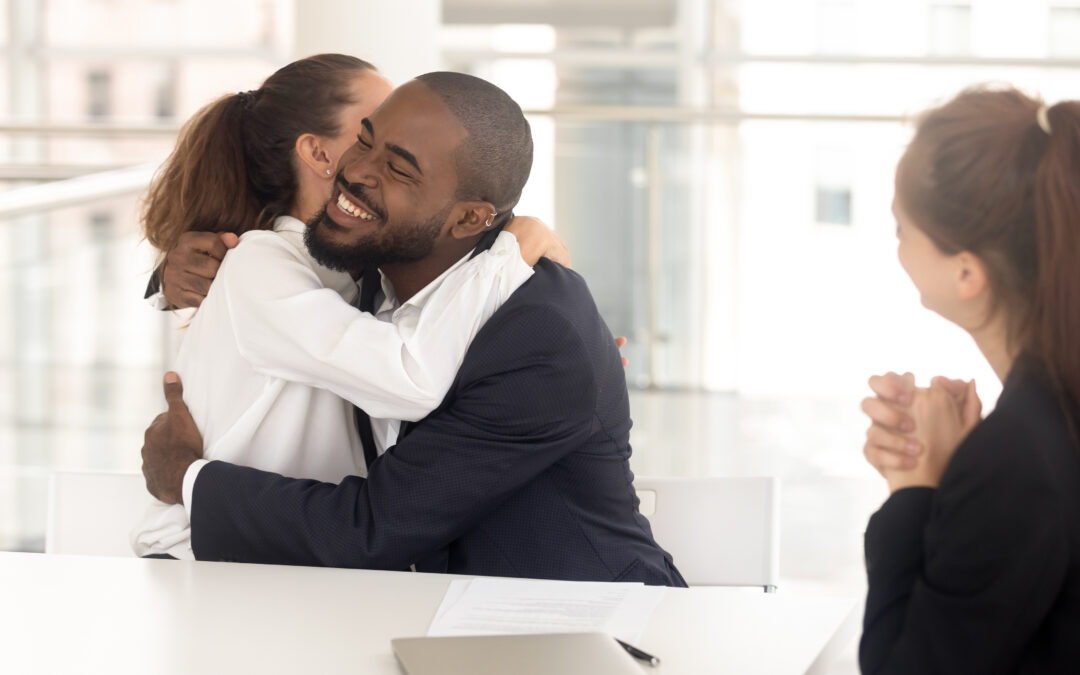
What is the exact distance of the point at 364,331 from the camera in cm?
141

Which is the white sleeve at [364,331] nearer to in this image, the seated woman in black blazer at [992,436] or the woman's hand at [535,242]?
the woman's hand at [535,242]

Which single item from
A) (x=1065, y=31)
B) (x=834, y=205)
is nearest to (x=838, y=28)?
(x=1065, y=31)

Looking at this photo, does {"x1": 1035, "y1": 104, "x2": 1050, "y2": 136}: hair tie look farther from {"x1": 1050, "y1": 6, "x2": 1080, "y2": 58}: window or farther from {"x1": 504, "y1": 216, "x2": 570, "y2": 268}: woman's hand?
{"x1": 1050, "y1": 6, "x2": 1080, "y2": 58}: window

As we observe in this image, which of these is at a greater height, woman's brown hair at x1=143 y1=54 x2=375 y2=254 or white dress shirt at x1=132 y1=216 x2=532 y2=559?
woman's brown hair at x1=143 y1=54 x2=375 y2=254

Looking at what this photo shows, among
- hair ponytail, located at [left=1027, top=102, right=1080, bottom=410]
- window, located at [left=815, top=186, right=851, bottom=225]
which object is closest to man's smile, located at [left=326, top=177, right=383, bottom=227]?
hair ponytail, located at [left=1027, top=102, right=1080, bottom=410]

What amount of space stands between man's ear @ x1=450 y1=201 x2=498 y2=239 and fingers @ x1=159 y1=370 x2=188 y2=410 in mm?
413

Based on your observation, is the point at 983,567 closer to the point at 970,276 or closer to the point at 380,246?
the point at 970,276

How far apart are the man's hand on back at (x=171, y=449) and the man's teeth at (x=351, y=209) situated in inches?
12.7

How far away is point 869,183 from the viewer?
3.46m

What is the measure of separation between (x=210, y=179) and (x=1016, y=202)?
1.17m

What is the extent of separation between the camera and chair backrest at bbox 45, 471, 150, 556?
1.66 m

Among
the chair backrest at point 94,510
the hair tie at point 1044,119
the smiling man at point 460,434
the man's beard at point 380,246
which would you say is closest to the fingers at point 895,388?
the hair tie at point 1044,119

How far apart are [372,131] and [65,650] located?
0.76 m

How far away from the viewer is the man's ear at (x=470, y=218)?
154cm
